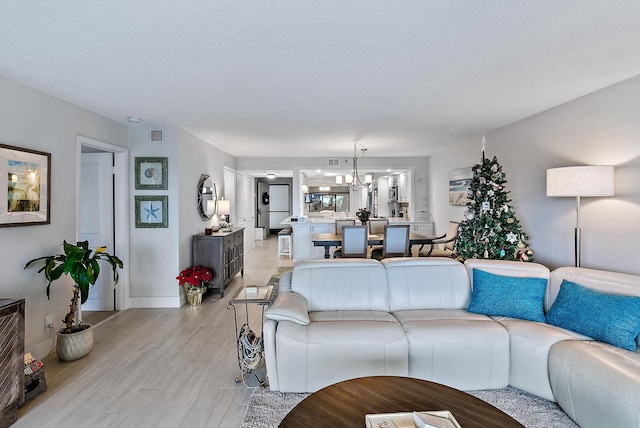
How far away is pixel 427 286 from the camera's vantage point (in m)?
2.94

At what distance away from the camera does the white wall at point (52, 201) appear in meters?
2.64

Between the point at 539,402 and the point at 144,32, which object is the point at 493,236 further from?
the point at 144,32

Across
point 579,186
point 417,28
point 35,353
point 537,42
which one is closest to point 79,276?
point 35,353

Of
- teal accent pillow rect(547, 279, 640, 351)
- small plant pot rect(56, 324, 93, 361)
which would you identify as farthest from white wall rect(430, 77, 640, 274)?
small plant pot rect(56, 324, 93, 361)

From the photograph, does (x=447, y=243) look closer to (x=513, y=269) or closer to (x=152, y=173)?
(x=513, y=269)

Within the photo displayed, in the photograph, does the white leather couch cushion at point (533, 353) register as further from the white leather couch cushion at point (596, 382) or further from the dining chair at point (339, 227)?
the dining chair at point (339, 227)

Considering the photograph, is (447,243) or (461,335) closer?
(461,335)

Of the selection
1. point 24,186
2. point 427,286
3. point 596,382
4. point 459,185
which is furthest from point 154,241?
point 459,185

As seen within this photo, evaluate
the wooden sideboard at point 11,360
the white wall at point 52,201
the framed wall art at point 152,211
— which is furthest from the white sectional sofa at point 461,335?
the framed wall art at point 152,211

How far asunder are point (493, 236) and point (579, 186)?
3.26 ft

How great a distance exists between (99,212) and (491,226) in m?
4.87

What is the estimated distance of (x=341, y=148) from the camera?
629 centimetres

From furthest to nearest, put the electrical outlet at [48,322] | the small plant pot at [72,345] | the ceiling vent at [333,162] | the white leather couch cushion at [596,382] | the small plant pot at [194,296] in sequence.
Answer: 1. the ceiling vent at [333,162]
2. the small plant pot at [194,296]
3. the electrical outlet at [48,322]
4. the small plant pot at [72,345]
5. the white leather couch cushion at [596,382]

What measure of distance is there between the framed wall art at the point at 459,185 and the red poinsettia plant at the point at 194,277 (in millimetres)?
4293
